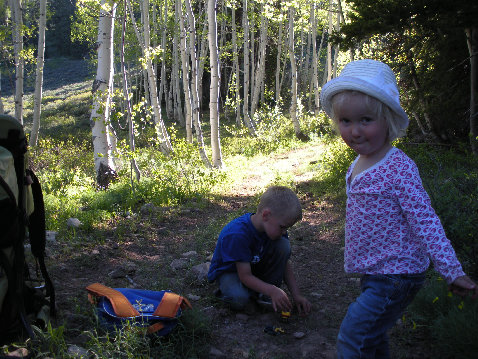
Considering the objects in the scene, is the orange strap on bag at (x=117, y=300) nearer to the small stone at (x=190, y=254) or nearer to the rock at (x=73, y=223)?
the small stone at (x=190, y=254)

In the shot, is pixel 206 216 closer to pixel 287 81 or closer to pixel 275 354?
pixel 275 354

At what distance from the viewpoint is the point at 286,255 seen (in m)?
3.24

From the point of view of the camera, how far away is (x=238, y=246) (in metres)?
3.04

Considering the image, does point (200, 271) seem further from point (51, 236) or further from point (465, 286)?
point (465, 286)

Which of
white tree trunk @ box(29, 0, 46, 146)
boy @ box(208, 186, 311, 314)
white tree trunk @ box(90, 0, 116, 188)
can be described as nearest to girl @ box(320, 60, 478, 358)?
boy @ box(208, 186, 311, 314)

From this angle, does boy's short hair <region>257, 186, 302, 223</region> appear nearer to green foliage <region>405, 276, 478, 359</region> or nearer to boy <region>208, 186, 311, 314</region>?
boy <region>208, 186, 311, 314</region>

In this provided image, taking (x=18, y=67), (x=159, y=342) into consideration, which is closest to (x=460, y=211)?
(x=159, y=342)

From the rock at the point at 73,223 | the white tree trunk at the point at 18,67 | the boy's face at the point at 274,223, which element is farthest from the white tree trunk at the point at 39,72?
the boy's face at the point at 274,223

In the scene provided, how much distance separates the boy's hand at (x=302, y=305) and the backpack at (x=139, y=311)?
0.85 meters

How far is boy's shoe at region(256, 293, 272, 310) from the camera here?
10.6 feet

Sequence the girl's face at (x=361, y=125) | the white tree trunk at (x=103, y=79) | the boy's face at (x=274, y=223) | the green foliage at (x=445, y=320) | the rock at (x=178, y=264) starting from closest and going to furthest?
the girl's face at (x=361, y=125) → the green foliage at (x=445, y=320) → the boy's face at (x=274, y=223) → the rock at (x=178, y=264) → the white tree trunk at (x=103, y=79)

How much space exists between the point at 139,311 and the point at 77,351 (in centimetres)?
45

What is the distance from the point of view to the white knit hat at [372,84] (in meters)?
1.92

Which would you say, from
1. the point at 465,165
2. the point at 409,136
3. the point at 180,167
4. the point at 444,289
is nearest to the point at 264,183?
the point at 180,167
